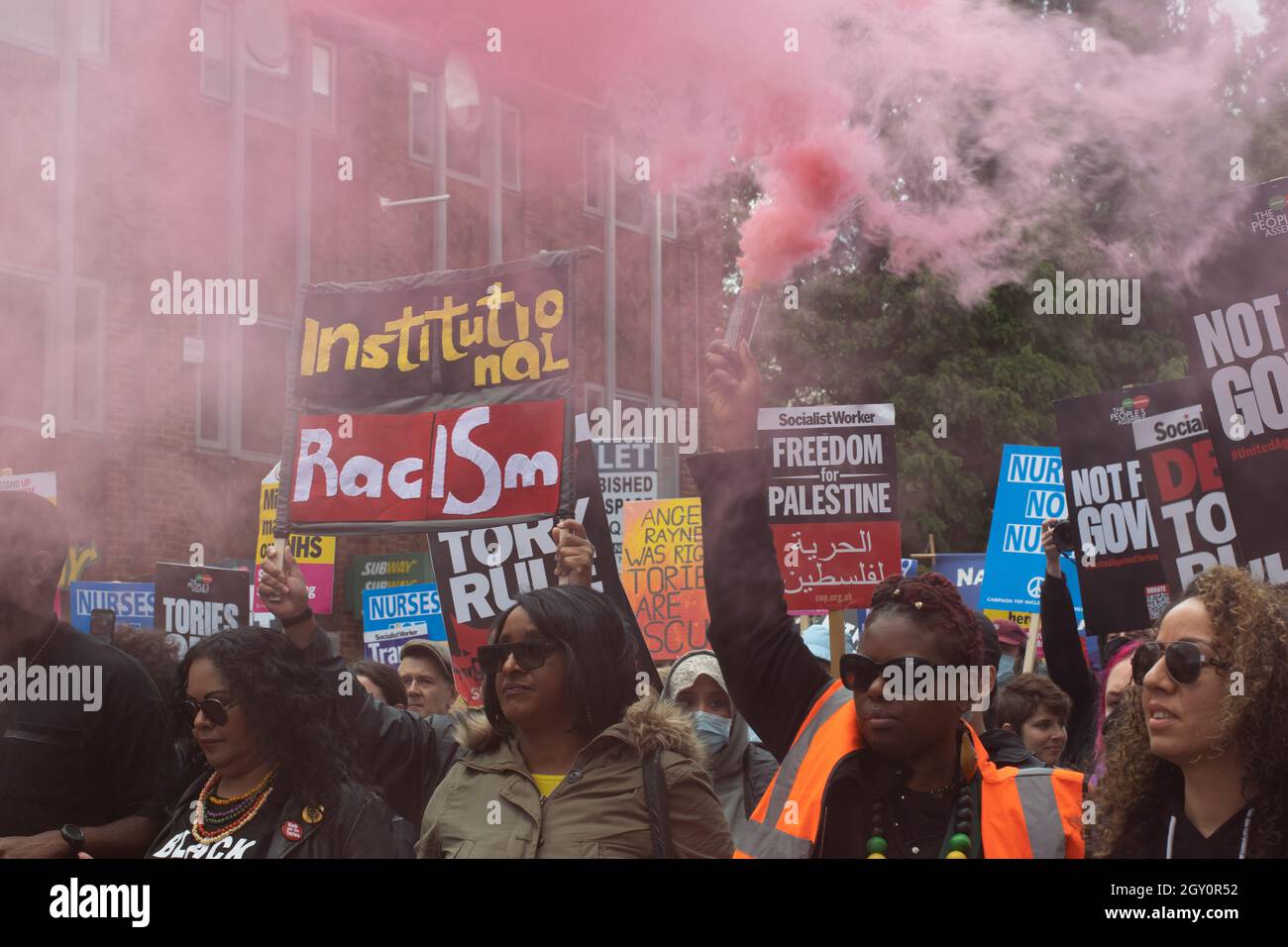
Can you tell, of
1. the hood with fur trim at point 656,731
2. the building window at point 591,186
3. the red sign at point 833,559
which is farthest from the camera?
the building window at point 591,186

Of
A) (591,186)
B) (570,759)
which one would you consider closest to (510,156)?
(591,186)

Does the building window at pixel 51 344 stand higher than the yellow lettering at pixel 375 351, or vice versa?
the building window at pixel 51 344

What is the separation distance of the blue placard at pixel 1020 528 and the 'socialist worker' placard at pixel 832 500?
144 cm

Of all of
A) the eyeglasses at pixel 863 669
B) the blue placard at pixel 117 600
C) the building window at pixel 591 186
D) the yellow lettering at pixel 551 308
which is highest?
the building window at pixel 591 186

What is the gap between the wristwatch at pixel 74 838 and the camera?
399 cm

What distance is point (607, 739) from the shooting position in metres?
3.67

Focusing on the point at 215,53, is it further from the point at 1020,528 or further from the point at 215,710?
the point at 215,710

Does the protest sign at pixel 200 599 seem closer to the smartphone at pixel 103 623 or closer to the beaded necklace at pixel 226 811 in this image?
the smartphone at pixel 103 623

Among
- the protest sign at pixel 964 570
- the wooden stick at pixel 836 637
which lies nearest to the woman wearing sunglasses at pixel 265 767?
the wooden stick at pixel 836 637

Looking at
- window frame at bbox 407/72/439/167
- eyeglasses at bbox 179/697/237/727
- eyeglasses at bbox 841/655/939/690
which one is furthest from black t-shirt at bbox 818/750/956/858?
window frame at bbox 407/72/439/167

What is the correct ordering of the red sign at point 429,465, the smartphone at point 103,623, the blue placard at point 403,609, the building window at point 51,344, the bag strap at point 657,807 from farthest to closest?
the building window at point 51,344 < the blue placard at point 403,609 < the smartphone at point 103,623 < the red sign at point 429,465 < the bag strap at point 657,807

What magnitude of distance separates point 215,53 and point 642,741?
35.4ft

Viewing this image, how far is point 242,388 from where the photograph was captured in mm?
14289

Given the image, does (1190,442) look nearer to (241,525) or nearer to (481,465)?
(481,465)
